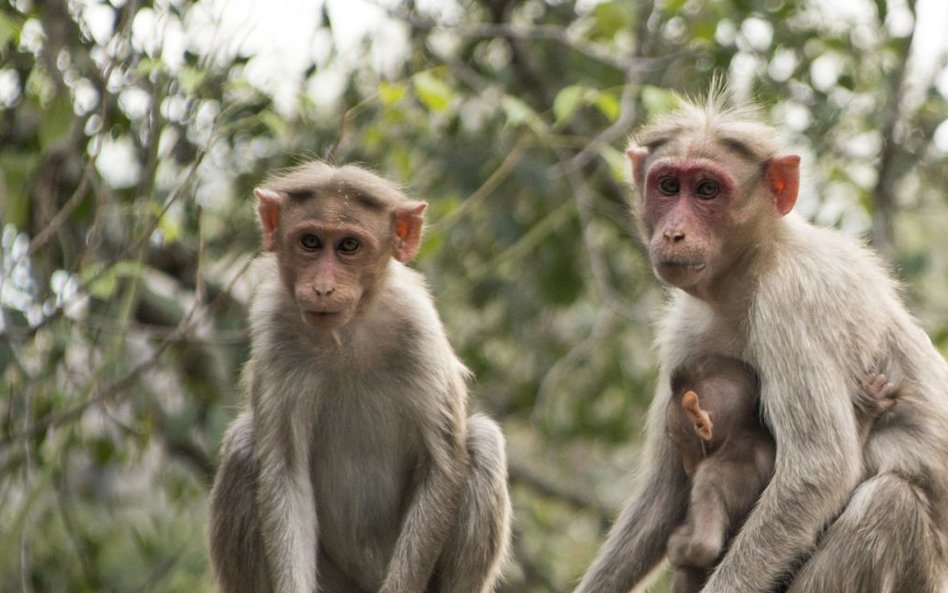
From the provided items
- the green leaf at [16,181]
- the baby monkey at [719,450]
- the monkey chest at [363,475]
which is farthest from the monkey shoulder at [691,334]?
the green leaf at [16,181]

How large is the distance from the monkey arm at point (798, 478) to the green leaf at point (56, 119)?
4.40 meters

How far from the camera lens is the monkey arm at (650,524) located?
25.5ft

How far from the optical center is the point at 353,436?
764 centimetres

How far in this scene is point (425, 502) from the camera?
739cm

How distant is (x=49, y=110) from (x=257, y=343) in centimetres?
213

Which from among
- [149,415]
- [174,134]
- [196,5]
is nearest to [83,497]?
[149,415]

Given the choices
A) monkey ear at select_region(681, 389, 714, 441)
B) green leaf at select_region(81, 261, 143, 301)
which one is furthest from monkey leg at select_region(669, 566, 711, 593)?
green leaf at select_region(81, 261, 143, 301)

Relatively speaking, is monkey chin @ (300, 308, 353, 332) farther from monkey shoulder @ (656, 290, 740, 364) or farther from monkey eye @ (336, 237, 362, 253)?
monkey shoulder @ (656, 290, 740, 364)

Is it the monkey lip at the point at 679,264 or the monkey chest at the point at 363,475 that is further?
the monkey chest at the point at 363,475

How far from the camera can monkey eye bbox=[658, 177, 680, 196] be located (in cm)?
719

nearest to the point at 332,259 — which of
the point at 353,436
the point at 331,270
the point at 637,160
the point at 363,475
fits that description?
the point at 331,270

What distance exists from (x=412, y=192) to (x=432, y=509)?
17.6ft

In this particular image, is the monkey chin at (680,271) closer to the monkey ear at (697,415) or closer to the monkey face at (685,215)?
the monkey face at (685,215)

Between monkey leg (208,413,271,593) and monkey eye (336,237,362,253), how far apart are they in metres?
1.13
